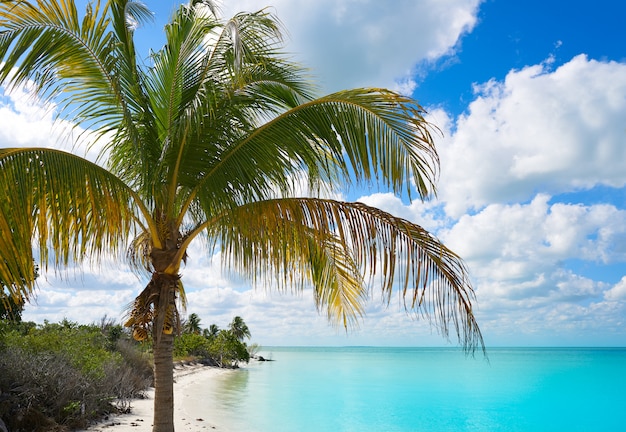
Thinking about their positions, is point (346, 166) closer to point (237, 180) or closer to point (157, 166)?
point (237, 180)

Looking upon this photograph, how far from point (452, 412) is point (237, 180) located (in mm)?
23863

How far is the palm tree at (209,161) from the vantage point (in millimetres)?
5055

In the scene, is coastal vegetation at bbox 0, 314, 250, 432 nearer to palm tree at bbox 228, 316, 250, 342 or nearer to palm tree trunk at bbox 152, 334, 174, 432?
palm tree trunk at bbox 152, 334, 174, 432

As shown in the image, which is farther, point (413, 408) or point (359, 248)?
point (413, 408)

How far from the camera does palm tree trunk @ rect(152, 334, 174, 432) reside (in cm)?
579

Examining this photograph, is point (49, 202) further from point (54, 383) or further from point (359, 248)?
point (54, 383)

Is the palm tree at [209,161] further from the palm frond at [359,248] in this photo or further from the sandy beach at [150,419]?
the sandy beach at [150,419]

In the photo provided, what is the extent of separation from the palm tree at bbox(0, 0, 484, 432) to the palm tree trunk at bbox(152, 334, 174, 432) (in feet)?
0.05

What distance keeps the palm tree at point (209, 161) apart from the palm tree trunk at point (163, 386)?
0.05 feet

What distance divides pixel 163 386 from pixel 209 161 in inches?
99.8

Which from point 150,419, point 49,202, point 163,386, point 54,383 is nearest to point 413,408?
point 150,419

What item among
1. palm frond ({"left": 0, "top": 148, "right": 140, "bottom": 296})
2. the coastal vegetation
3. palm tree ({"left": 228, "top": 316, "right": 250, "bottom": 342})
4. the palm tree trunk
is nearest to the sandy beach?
the coastal vegetation

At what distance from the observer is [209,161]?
591 cm

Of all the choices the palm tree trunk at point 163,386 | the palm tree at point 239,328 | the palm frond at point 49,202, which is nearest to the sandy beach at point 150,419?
the palm tree trunk at point 163,386
